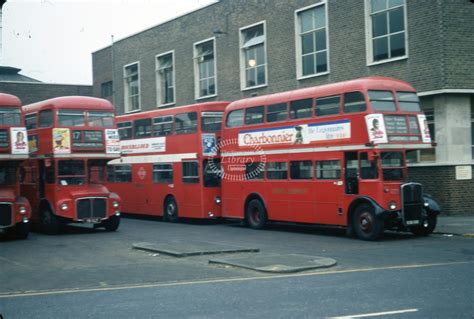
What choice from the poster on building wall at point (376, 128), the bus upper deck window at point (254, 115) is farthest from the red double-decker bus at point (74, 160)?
the poster on building wall at point (376, 128)

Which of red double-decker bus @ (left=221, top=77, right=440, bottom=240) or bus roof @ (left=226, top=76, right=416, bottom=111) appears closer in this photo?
red double-decker bus @ (left=221, top=77, right=440, bottom=240)

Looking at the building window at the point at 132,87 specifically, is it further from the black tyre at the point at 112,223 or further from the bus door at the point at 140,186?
the black tyre at the point at 112,223

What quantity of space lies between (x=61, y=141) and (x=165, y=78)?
767 inches

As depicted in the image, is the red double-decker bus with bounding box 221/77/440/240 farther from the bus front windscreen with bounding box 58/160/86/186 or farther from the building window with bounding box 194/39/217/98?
the building window with bounding box 194/39/217/98

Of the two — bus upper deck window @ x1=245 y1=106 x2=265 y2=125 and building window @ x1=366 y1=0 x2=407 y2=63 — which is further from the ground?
building window @ x1=366 y1=0 x2=407 y2=63

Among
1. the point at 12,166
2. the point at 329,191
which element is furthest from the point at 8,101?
the point at 329,191

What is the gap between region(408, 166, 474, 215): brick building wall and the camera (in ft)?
81.2

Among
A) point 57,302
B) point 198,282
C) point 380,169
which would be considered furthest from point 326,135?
point 57,302

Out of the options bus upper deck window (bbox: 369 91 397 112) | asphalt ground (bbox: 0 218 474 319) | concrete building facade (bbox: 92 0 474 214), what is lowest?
asphalt ground (bbox: 0 218 474 319)

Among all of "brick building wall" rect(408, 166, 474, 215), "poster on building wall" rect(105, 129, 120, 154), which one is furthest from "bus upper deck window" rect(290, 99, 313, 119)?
"brick building wall" rect(408, 166, 474, 215)

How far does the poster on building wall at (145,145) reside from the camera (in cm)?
2754

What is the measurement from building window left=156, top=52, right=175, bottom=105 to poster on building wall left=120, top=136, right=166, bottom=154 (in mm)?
11506

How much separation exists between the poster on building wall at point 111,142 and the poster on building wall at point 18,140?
2848 millimetres

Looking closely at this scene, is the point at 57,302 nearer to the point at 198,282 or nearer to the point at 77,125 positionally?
the point at 198,282
